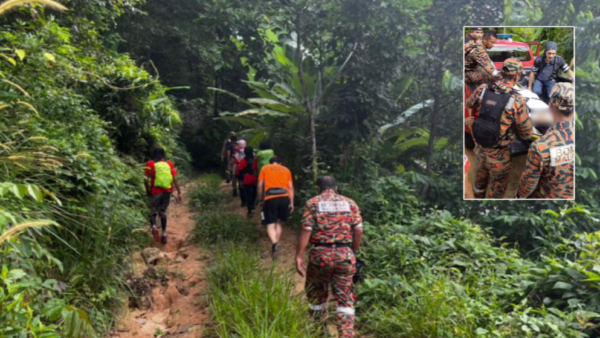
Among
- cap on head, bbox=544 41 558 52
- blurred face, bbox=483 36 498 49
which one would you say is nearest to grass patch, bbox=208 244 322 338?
blurred face, bbox=483 36 498 49

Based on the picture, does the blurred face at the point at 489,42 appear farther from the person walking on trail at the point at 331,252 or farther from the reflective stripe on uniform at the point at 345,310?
the reflective stripe on uniform at the point at 345,310

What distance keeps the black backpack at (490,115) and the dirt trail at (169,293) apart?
3.25 m

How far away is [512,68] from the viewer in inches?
163

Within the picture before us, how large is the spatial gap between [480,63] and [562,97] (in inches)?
32.6

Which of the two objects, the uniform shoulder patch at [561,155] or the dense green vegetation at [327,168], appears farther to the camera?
the uniform shoulder patch at [561,155]

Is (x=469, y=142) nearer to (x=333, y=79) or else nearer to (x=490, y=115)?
(x=490, y=115)

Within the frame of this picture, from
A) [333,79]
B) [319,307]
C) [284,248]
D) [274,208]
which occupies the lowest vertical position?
[284,248]

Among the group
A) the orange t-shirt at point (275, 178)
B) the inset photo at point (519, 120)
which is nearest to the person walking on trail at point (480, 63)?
the inset photo at point (519, 120)

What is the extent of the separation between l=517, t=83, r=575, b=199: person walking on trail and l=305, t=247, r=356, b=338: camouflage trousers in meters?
1.84

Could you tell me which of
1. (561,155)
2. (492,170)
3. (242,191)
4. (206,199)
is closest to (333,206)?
(492,170)

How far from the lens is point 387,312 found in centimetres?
427

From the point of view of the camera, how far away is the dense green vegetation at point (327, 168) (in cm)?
346

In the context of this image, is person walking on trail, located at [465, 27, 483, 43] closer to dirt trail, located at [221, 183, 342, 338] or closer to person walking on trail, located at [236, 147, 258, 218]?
dirt trail, located at [221, 183, 342, 338]

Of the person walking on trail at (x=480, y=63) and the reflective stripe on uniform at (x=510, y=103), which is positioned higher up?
the person walking on trail at (x=480, y=63)
